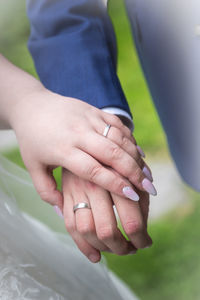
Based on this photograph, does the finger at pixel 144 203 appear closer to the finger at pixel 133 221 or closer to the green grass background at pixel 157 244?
the finger at pixel 133 221

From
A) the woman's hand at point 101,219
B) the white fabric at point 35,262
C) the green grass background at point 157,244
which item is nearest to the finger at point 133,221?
the woman's hand at point 101,219

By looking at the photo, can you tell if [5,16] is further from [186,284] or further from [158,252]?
[186,284]

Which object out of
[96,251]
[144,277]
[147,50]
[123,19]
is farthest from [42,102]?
[123,19]

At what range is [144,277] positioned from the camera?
102 cm

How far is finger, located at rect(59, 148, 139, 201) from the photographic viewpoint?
466 millimetres

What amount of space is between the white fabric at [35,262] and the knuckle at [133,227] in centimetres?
10

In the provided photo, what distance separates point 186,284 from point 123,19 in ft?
3.60

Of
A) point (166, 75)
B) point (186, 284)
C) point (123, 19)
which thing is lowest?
point (186, 284)

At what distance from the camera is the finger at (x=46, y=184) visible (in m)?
0.50

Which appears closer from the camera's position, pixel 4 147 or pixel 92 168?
pixel 92 168

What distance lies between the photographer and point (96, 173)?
468 mm

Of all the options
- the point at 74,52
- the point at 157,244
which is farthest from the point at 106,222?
the point at 157,244

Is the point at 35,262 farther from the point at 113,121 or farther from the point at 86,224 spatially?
the point at 113,121

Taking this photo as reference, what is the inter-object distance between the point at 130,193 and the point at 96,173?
44 mm
